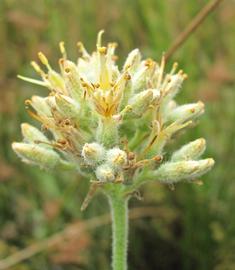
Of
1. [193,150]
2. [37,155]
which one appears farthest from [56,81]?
[193,150]

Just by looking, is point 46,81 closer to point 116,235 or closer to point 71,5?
point 116,235

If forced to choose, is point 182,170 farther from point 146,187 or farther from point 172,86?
point 146,187

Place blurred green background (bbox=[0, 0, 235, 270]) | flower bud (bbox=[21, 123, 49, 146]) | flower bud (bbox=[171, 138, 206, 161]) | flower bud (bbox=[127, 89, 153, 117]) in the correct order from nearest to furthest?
flower bud (bbox=[127, 89, 153, 117]) → flower bud (bbox=[171, 138, 206, 161]) → flower bud (bbox=[21, 123, 49, 146]) → blurred green background (bbox=[0, 0, 235, 270])

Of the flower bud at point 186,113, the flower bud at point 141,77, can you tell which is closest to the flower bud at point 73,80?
the flower bud at point 141,77

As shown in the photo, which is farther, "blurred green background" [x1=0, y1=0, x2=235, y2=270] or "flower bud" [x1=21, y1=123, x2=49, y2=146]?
"blurred green background" [x1=0, y1=0, x2=235, y2=270]

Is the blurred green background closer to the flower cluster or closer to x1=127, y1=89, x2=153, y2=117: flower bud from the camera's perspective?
the flower cluster

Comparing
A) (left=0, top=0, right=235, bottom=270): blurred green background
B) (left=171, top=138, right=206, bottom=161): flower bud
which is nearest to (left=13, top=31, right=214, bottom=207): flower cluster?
(left=171, top=138, right=206, bottom=161): flower bud

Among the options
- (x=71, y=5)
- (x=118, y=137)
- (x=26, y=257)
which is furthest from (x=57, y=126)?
(x=71, y=5)
